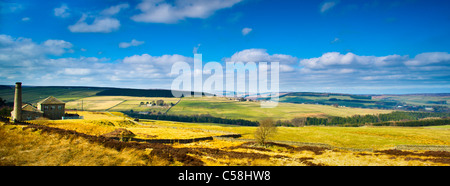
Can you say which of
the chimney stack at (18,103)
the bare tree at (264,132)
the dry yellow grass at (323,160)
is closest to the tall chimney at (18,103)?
the chimney stack at (18,103)

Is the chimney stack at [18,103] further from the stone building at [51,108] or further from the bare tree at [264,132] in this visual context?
the bare tree at [264,132]

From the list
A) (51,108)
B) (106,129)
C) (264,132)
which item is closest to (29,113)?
(51,108)

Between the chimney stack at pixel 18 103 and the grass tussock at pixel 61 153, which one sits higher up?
the chimney stack at pixel 18 103

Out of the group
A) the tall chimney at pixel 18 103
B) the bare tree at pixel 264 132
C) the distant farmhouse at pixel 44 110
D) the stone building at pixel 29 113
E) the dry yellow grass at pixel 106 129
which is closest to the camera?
the bare tree at pixel 264 132

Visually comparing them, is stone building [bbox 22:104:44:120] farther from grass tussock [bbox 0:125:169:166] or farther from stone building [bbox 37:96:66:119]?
grass tussock [bbox 0:125:169:166]

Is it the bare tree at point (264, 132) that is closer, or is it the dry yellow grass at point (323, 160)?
the dry yellow grass at point (323, 160)

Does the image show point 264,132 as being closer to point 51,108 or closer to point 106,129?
point 106,129

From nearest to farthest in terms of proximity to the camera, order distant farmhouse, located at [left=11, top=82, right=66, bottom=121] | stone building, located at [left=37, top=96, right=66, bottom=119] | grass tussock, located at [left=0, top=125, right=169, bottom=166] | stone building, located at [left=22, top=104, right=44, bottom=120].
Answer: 1. grass tussock, located at [left=0, top=125, right=169, bottom=166]
2. stone building, located at [left=22, top=104, right=44, bottom=120]
3. distant farmhouse, located at [left=11, top=82, right=66, bottom=121]
4. stone building, located at [left=37, top=96, right=66, bottom=119]

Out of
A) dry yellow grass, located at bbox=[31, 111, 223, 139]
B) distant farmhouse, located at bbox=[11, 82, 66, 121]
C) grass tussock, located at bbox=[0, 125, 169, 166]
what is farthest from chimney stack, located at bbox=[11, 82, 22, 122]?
grass tussock, located at bbox=[0, 125, 169, 166]

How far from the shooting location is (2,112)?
65.2 m

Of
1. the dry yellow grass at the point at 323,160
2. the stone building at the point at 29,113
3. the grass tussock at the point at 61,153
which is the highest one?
the stone building at the point at 29,113
